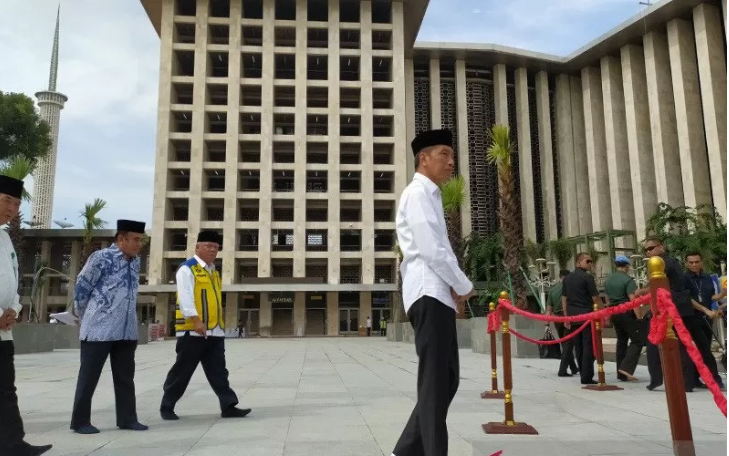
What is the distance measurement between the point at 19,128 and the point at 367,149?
82.9ft

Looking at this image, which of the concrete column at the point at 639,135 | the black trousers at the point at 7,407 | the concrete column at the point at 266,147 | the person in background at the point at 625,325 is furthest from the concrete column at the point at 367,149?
the black trousers at the point at 7,407

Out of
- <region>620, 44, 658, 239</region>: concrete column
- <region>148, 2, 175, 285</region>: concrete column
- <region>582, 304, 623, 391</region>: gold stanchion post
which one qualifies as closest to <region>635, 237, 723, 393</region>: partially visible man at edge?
<region>582, 304, 623, 391</region>: gold stanchion post

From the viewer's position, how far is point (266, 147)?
4653 centimetres

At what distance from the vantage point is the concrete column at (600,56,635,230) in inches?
1826

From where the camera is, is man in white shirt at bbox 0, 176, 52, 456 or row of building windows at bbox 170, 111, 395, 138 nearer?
man in white shirt at bbox 0, 176, 52, 456

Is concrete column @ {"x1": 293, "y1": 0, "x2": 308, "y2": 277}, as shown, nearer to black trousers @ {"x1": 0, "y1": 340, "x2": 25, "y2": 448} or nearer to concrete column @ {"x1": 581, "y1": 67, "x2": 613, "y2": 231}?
concrete column @ {"x1": 581, "y1": 67, "x2": 613, "y2": 231}

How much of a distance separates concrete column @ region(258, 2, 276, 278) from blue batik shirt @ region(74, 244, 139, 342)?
40.0 metres

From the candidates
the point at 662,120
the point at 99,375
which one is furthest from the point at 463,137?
the point at 99,375

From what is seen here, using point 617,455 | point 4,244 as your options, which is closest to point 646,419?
point 617,455

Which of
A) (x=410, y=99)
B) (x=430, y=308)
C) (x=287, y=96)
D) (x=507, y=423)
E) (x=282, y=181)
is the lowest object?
(x=507, y=423)

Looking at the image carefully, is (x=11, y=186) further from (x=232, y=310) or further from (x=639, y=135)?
(x=639, y=135)

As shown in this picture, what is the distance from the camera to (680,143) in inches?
1609

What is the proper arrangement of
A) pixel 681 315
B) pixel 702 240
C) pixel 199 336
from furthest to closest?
pixel 702 240 → pixel 681 315 → pixel 199 336

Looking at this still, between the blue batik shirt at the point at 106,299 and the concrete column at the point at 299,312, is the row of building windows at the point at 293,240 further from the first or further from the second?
the blue batik shirt at the point at 106,299
